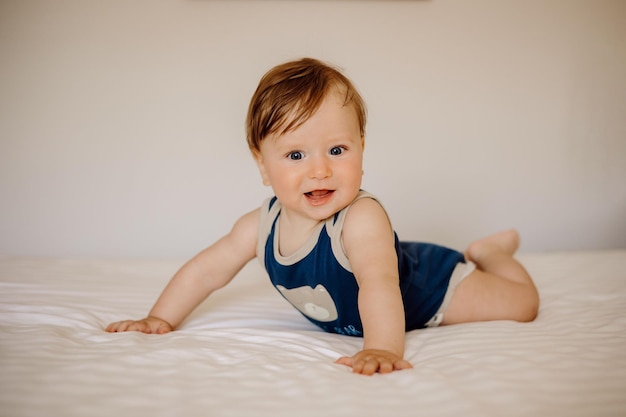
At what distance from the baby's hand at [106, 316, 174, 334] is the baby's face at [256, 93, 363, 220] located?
347mm

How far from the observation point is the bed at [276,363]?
67 centimetres

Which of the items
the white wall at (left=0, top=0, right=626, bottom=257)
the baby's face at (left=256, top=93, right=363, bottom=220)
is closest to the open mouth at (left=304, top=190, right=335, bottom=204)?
the baby's face at (left=256, top=93, right=363, bottom=220)

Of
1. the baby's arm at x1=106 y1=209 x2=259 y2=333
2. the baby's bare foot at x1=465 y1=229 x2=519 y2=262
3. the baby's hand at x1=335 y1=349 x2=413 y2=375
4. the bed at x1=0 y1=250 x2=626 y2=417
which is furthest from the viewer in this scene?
the baby's bare foot at x1=465 y1=229 x2=519 y2=262

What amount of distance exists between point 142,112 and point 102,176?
270mm

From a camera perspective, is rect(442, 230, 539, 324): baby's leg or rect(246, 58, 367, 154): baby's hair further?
rect(442, 230, 539, 324): baby's leg

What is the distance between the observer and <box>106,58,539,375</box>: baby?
3.14ft

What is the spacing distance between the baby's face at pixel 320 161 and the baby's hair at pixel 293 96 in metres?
0.01

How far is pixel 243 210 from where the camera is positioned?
198 centimetres

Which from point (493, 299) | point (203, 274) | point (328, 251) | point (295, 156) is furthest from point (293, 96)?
point (493, 299)

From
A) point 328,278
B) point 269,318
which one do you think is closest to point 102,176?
point 269,318

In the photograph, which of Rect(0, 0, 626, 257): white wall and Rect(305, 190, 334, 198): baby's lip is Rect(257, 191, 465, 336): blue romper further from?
Rect(0, 0, 626, 257): white wall

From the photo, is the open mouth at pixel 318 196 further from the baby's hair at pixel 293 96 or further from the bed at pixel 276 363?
the bed at pixel 276 363

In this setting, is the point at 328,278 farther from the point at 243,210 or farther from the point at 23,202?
the point at 23,202

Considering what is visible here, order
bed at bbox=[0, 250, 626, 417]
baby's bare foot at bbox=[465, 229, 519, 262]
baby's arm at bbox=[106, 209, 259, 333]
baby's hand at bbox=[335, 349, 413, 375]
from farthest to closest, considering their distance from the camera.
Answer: baby's bare foot at bbox=[465, 229, 519, 262] → baby's arm at bbox=[106, 209, 259, 333] → baby's hand at bbox=[335, 349, 413, 375] → bed at bbox=[0, 250, 626, 417]
